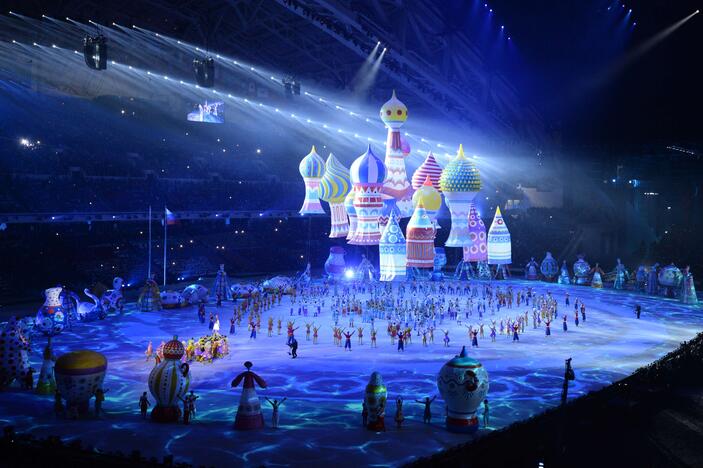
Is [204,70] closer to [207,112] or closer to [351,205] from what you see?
[351,205]

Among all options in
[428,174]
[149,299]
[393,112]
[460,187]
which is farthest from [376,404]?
[149,299]

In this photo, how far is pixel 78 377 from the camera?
1571 centimetres

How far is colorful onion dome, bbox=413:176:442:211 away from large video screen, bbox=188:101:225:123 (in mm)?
24202

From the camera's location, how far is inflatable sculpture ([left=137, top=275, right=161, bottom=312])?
30953 millimetres

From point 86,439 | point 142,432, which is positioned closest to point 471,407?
point 142,432

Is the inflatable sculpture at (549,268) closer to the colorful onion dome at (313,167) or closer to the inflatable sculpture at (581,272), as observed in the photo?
the inflatable sculpture at (581,272)

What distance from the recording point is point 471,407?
1527 cm

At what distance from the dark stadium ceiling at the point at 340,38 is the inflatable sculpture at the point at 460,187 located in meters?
8.50

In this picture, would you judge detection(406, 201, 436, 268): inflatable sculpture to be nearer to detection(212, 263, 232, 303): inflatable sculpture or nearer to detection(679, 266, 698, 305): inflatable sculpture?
detection(212, 263, 232, 303): inflatable sculpture

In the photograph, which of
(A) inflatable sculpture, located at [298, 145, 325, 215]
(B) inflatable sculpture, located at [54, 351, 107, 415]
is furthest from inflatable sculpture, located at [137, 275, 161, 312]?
(B) inflatable sculpture, located at [54, 351, 107, 415]

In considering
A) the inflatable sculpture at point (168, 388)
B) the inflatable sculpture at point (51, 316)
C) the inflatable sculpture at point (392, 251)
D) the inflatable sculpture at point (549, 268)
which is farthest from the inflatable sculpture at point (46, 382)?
the inflatable sculpture at point (549, 268)

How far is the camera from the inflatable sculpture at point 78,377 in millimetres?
15719

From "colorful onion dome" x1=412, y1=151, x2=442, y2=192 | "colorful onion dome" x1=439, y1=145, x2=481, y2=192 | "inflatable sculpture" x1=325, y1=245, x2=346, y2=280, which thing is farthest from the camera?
"inflatable sculpture" x1=325, y1=245, x2=346, y2=280

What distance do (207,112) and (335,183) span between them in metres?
21.4
